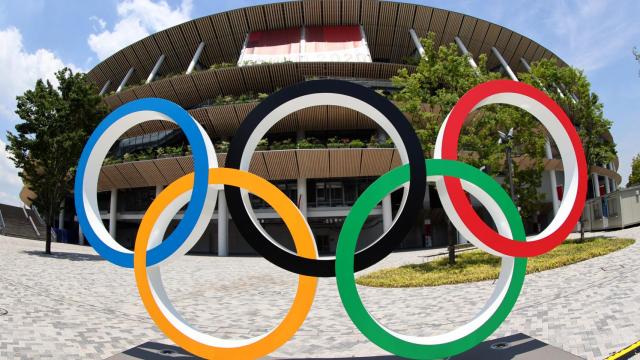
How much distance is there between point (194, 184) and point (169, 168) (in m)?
24.9

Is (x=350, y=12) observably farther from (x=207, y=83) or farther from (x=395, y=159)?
(x=395, y=159)

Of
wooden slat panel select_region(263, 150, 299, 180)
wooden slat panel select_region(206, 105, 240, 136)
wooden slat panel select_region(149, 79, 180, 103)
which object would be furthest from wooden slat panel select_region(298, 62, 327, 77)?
wooden slat panel select_region(149, 79, 180, 103)

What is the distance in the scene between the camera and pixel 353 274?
6027 millimetres

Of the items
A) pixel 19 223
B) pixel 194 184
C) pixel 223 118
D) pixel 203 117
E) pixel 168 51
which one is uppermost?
pixel 168 51

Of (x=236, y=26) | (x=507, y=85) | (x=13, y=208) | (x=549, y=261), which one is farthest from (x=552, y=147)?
(x=13, y=208)

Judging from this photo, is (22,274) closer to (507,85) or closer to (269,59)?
(507,85)

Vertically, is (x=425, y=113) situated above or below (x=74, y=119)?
below

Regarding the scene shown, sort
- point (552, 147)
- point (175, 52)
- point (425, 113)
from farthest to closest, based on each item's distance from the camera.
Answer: point (175, 52)
point (552, 147)
point (425, 113)

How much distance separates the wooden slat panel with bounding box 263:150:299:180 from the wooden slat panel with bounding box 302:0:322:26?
17.1 metres

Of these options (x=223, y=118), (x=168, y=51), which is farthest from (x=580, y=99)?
(x=168, y=51)

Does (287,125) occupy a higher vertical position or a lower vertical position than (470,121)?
higher

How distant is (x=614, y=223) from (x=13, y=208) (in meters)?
56.2

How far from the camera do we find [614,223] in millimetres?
26359

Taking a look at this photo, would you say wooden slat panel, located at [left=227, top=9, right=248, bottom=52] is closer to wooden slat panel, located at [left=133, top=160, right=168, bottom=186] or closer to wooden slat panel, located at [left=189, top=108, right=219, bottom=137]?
wooden slat panel, located at [left=189, top=108, right=219, bottom=137]
